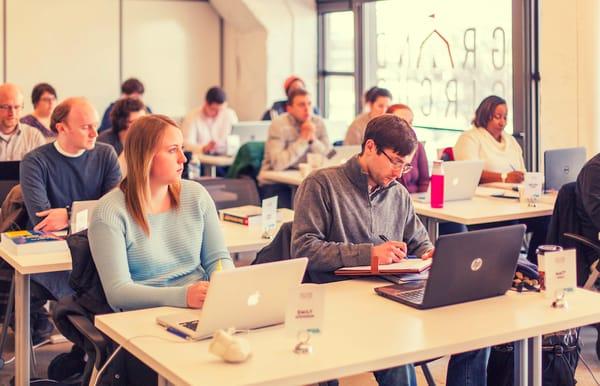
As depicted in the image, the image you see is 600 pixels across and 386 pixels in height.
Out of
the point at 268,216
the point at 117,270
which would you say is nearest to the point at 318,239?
the point at 117,270

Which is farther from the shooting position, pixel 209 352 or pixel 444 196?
pixel 444 196

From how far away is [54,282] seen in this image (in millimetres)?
4086

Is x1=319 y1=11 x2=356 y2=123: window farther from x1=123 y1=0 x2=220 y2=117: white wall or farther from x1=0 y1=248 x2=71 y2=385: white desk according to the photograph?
x1=0 y1=248 x2=71 y2=385: white desk

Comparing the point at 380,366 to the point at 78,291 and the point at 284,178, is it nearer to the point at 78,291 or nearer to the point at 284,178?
the point at 78,291

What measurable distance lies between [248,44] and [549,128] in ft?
13.2

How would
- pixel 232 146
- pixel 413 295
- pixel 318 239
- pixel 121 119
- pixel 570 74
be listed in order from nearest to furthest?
pixel 413 295, pixel 318 239, pixel 121 119, pixel 570 74, pixel 232 146

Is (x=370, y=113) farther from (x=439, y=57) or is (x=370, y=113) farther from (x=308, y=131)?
(x=439, y=57)

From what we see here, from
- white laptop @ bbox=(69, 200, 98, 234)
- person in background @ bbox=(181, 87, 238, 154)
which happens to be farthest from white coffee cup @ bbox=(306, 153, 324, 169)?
white laptop @ bbox=(69, 200, 98, 234)

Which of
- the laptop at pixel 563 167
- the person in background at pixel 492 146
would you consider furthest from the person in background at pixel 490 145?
the laptop at pixel 563 167

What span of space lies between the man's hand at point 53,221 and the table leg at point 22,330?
407 mm

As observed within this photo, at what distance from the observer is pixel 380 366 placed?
2379mm

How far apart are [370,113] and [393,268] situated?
3949 millimetres

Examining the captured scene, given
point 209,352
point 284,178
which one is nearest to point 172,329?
point 209,352

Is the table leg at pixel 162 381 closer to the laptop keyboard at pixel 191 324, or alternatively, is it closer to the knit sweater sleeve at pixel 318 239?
the laptop keyboard at pixel 191 324
